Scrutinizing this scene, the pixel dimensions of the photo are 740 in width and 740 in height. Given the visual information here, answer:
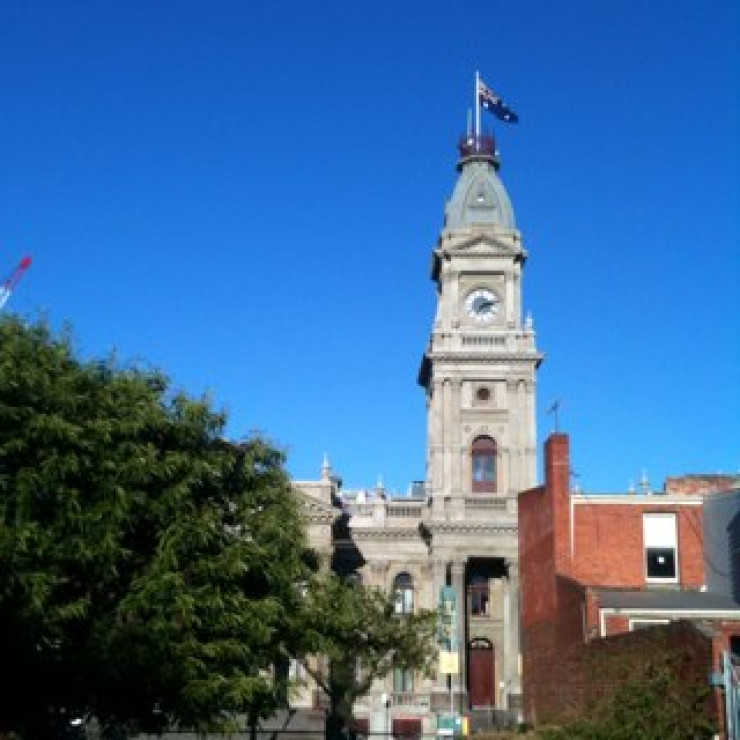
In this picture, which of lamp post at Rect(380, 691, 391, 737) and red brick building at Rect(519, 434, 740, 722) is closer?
red brick building at Rect(519, 434, 740, 722)

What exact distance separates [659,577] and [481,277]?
39.6 metres

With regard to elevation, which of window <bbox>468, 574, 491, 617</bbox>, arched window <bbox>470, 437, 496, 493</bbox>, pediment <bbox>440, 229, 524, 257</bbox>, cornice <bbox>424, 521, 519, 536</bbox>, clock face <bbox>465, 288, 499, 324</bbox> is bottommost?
window <bbox>468, 574, 491, 617</bbox>

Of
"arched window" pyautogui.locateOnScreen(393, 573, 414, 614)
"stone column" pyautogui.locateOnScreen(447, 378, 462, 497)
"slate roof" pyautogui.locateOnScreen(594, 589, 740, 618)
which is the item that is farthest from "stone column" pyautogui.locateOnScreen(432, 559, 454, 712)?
"slate roof" pyautogui.locateOnScreen(594, 589, 740, 618)

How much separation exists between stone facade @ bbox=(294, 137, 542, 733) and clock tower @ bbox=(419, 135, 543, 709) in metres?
0.06

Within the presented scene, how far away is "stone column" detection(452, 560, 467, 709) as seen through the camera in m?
71.3

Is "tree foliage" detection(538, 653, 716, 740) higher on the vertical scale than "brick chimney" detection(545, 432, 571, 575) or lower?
lower

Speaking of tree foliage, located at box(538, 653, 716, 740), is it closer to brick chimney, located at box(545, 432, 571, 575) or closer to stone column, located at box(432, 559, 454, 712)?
brick chimney, located at box(545, 432, 571, 575)

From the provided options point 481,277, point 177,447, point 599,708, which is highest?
point 481,277

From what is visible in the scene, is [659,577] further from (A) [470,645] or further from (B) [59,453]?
(A) [470,645]

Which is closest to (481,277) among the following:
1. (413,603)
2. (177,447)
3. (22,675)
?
(413,603)

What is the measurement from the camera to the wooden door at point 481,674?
247 ft

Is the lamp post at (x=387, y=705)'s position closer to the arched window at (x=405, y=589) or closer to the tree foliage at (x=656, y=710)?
the arched window at (x=405, y=589)

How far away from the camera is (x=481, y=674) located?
76.4m

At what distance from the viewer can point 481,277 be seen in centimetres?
8075
